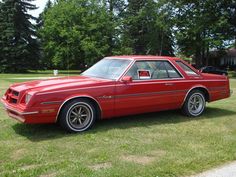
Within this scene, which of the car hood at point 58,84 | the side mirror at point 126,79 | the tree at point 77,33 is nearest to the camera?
the car hood at point 58,84

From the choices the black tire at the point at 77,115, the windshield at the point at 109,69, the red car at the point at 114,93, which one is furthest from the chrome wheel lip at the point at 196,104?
the black tire at the point at 77,115

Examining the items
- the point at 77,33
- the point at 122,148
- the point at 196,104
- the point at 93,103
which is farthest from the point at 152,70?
the point at 77,33

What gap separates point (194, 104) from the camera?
9.07m

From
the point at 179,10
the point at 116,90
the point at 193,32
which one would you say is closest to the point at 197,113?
the point at 116,90

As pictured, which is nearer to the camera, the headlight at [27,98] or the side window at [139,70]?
the headlight at [27,98]

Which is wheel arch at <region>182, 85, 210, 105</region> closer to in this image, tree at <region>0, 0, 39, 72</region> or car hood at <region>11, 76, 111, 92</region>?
car hood at <region>11, 76, 111, 92</region>

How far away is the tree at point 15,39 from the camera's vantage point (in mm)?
47062

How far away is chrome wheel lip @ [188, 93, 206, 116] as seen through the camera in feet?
29.5

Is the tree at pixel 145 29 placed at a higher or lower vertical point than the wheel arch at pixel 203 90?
higher

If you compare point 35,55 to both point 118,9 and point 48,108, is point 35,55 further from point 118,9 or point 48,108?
point 48,108

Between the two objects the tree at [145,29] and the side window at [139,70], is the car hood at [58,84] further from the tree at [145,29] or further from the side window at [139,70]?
the tree at [145,29]

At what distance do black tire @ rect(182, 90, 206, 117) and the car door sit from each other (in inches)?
10.7

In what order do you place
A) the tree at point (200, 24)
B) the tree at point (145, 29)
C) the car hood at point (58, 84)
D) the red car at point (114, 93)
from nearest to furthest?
1. the red car at point (114, 93)
2. the car hood at point (58, 84)
3. the tree at point (200, 24)
4. the tree at point (145, 29)

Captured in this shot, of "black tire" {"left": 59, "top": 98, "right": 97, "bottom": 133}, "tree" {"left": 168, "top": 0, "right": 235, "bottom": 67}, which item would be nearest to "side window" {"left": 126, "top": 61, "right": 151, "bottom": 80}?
"black tire" {"left": 59, "top": 98, "right": 97, "bottom": 133}
